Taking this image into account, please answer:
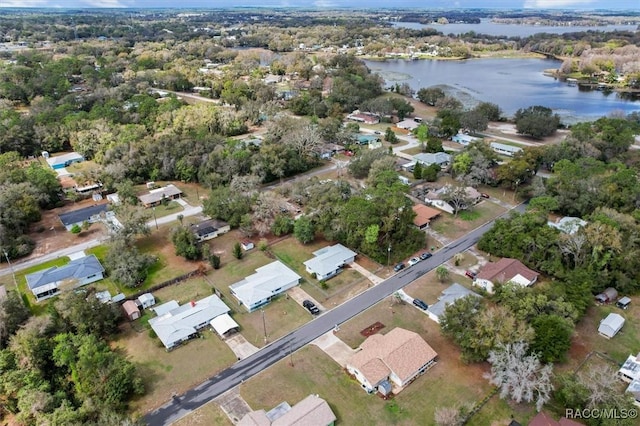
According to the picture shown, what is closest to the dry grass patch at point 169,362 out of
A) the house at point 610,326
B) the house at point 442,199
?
the house at point 610,326

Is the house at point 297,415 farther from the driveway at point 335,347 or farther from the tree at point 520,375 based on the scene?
the tree at point 520,375

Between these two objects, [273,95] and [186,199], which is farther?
[273,95]

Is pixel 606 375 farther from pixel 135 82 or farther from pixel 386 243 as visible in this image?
pixel 135 82

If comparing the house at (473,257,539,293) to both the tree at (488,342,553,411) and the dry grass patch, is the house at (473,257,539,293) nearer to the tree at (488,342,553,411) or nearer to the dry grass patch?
the tree at (488,342,553,411)

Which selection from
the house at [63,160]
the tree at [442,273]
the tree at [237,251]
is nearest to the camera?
the tree at [442,273]

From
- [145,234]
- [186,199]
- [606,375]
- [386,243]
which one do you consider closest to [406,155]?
[386,243]
